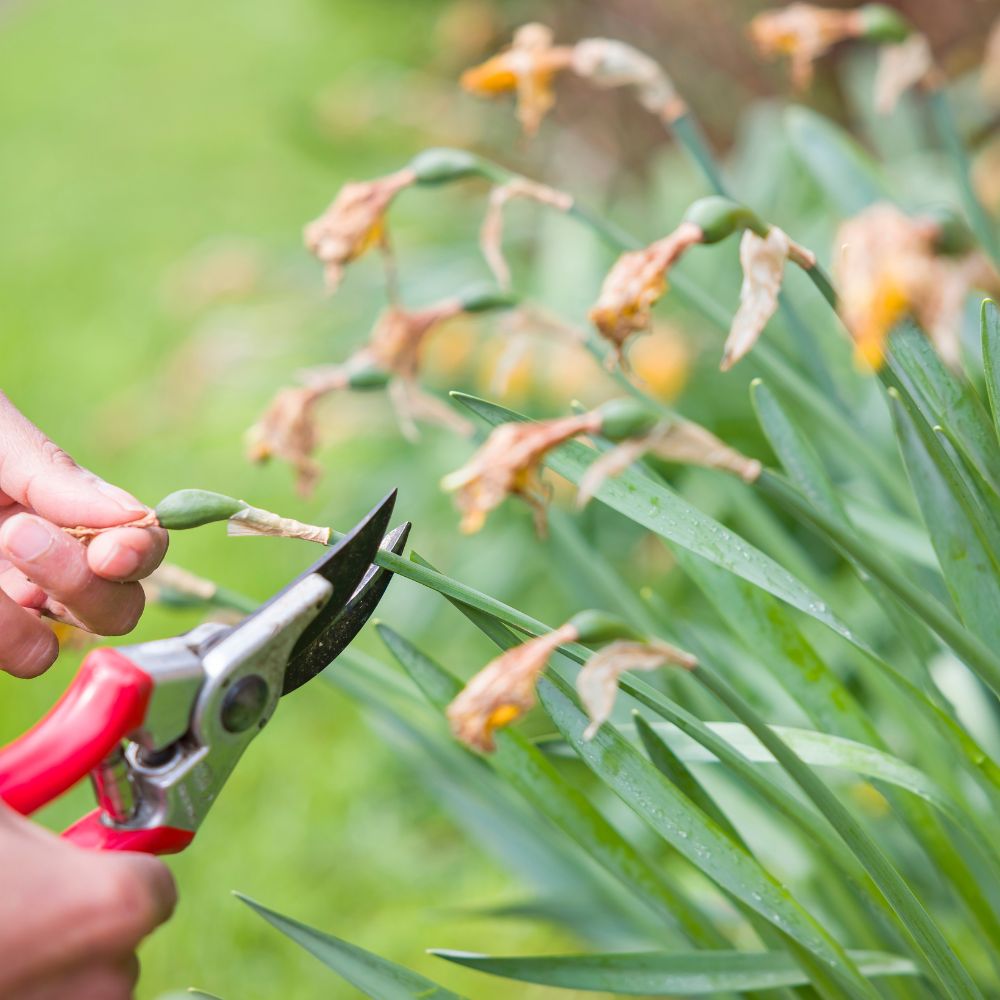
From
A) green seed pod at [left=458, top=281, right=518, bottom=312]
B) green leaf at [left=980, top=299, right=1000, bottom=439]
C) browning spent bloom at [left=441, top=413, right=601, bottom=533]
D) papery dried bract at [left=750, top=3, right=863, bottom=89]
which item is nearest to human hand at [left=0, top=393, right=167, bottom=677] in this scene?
browning spent bloom at [left=441, top=413, right=601, bottom=533]

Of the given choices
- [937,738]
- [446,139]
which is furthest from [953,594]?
[446,139]

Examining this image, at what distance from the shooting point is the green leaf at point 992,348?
2.21ft

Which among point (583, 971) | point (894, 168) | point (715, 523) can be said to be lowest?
point (583, 971)

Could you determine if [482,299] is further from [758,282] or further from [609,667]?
[609,667]

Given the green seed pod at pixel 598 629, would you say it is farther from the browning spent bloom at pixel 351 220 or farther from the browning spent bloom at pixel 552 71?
the browning spent bloom at pixel 552 71

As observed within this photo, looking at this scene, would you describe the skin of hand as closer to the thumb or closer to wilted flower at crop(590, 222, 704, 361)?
the thumb

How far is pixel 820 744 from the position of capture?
736 mm

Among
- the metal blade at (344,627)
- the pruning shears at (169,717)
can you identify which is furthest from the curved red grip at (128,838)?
the metal blade at (344,627)

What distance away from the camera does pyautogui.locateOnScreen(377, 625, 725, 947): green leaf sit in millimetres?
804

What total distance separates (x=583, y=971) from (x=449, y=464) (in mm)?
1336

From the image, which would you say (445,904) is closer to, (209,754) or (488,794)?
(488,794)

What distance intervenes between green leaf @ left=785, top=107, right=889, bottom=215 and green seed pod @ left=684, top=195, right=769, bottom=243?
636 millimetres

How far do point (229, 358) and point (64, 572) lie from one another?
177cm

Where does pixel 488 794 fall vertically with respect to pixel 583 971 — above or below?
below
